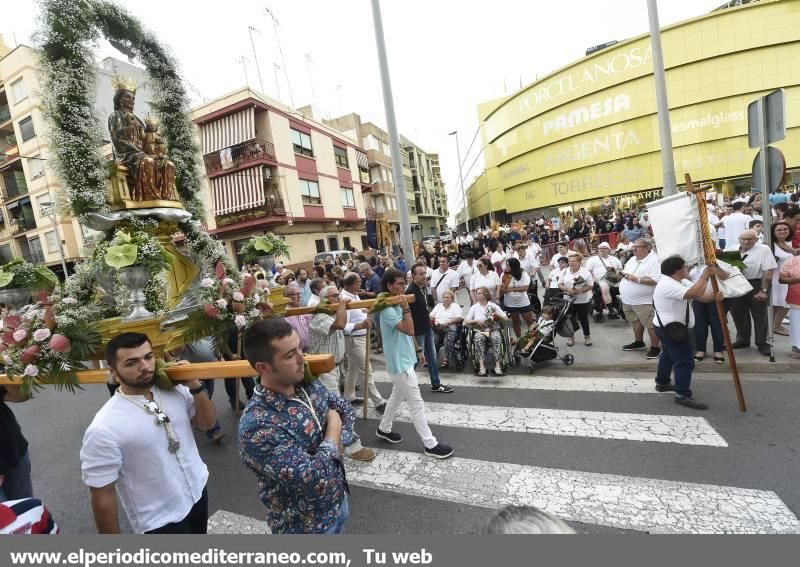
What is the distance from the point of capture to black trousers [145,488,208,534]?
2.21 m

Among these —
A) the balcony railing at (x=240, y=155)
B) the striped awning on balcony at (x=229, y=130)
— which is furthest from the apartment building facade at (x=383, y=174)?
the striped awning on balcony at (x=229, y=130)

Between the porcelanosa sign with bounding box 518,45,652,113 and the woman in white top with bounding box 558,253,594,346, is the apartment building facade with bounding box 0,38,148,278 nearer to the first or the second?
the woman in white top with bounding box 558,253,594,346

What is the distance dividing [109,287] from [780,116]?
8278 mm

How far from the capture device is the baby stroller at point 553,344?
6.23 m

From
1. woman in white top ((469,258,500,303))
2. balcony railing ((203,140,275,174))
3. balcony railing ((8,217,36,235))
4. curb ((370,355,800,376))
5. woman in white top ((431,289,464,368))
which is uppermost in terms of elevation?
balcony railing ((203,140,275,174))

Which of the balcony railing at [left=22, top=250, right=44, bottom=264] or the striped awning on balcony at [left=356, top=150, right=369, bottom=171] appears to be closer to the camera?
the balcony railing at [left=22, top=250, right=44, bottom=264]

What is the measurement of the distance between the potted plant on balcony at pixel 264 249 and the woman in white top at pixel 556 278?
16.0ft

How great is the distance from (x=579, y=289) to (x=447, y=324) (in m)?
2.42

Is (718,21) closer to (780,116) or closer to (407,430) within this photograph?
(780,116)

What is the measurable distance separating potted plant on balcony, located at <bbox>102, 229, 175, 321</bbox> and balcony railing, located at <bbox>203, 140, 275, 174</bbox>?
67.4 feet

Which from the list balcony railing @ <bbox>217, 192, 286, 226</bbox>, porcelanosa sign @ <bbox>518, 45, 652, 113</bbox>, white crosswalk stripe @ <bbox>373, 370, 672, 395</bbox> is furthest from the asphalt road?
porcelanosa sign @ <bbox>518, 45, 652, 113</bbox>

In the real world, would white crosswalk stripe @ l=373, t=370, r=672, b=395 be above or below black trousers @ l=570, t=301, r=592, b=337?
below

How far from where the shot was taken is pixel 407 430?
475 centimetres

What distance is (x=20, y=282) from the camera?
3910 millimetres
